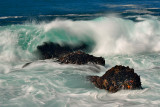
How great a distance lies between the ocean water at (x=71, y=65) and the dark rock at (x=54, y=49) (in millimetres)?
406

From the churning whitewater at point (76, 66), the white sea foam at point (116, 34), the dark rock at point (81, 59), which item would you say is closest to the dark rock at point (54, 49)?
the churning whitewater at point (76, 66)

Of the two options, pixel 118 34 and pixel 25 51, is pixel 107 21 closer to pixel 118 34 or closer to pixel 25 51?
pixel 118 34

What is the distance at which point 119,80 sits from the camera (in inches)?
402

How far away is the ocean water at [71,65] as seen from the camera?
9633 millimetres

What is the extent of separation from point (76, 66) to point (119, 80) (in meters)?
3.53

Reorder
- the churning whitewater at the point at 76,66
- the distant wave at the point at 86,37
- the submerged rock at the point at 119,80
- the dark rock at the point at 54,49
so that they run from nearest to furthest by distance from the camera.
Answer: the churning whitewater at the point at 76,66
the submerged rock at the point at 119,80
the dark rock at the point at 54,49
the distant wave at the point at 86,37

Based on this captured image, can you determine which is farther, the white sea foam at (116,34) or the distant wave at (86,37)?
the white sea foam at (116,34)

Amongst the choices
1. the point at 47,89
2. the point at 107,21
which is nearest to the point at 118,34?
the point at 107,21

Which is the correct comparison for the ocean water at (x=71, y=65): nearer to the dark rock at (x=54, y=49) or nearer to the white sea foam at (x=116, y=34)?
the white sea foam at (x=116, y=34)

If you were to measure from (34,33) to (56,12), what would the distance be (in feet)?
39.8

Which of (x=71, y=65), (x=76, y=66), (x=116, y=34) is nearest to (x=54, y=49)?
(x=71, y=65)

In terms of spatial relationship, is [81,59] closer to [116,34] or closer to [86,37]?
[86,37]

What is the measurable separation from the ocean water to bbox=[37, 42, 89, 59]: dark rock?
0.41 meters

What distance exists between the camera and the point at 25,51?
17.2m
